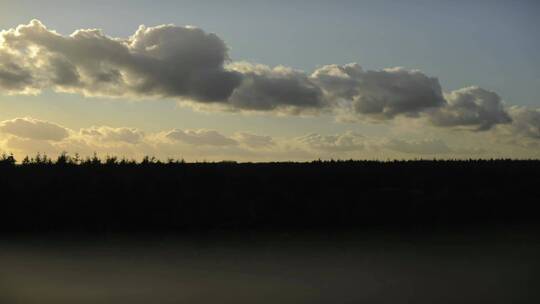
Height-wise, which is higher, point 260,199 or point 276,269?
point 260,199

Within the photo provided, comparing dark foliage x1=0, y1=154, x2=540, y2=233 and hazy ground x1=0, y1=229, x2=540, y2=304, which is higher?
dark foliage x1=0, y1=154, x2=540, y2=233

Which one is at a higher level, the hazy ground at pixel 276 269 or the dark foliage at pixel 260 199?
the dark foliage at pixel 260 199

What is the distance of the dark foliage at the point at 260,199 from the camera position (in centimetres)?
3080

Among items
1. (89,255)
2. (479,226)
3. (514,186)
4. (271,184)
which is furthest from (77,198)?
(514,186)

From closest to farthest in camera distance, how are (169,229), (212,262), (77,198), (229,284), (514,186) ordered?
(229,284) < (212,262) < (169,229) < (77,198) < (514,186)

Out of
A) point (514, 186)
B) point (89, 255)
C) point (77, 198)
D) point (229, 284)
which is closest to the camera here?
point (229, 284)

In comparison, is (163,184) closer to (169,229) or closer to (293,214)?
(169,229)

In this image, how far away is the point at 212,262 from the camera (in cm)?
2328

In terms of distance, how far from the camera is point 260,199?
31.9 m

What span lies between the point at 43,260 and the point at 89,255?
5.74 ft

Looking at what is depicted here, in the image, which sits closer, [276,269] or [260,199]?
[276,269]

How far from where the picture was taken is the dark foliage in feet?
101

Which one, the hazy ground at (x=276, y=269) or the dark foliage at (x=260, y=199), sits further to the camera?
the dark foliage at (x=260, y=199)

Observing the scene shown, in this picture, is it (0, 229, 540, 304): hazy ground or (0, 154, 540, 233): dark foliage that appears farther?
(0, 154, 540, 233): dark foliage
